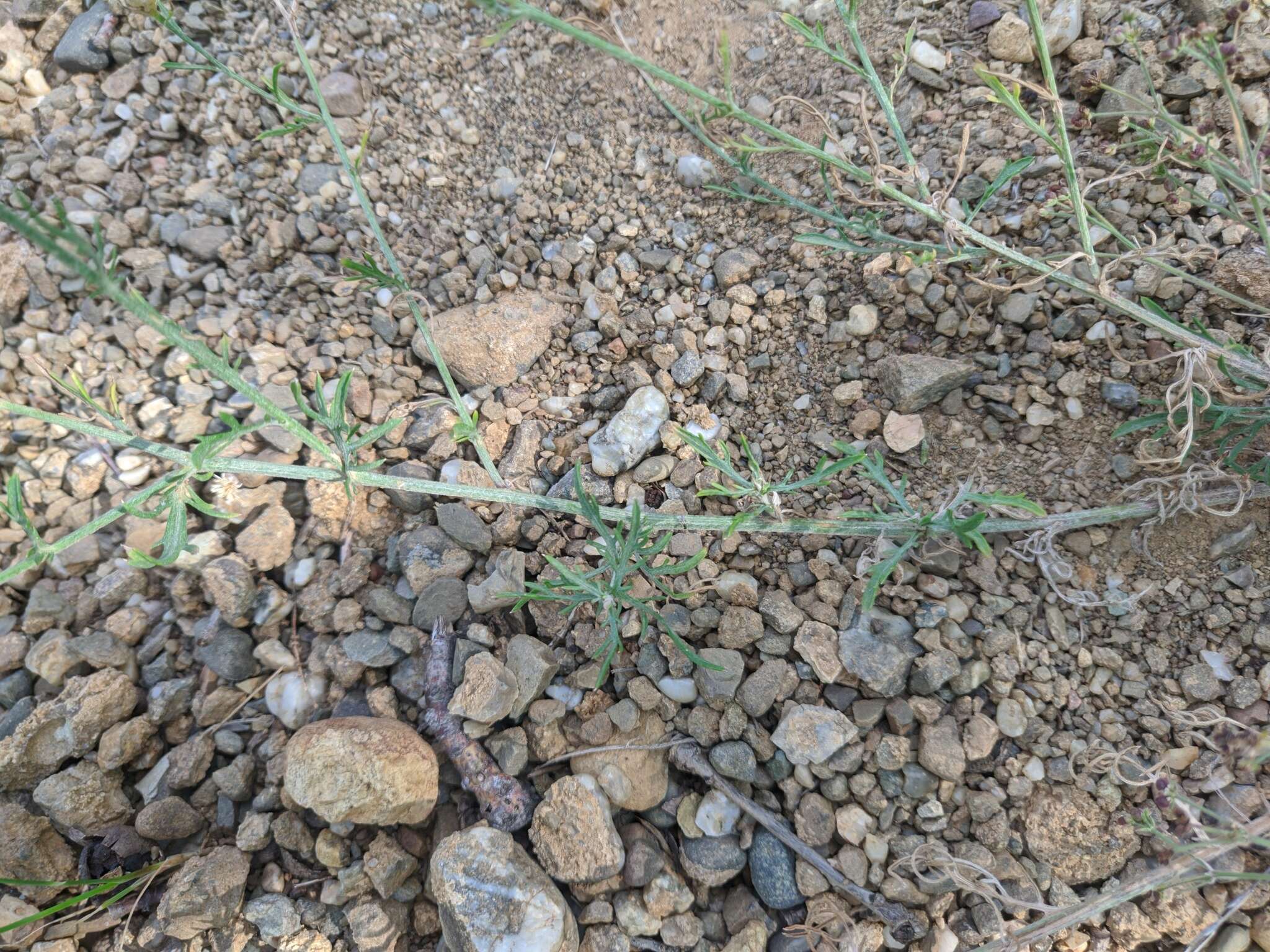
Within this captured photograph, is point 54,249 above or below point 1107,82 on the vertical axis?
above

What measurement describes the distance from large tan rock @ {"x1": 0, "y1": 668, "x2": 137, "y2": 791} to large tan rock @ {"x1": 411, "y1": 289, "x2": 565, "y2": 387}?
143cm

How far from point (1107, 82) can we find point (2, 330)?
389cm

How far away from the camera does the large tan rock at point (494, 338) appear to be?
2551 millimetres

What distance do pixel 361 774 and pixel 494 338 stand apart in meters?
1.39

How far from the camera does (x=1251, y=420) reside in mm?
1960

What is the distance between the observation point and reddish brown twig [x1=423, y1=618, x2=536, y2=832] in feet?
6.75

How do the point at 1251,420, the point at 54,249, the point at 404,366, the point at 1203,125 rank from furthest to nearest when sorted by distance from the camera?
the point at 404,366 → the point at 1251,420 → the point at 1203,125 → the point at 54,249

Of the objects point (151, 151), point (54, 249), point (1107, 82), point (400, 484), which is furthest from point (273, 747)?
point (1107, 82)

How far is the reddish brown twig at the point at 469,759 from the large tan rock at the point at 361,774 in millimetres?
81

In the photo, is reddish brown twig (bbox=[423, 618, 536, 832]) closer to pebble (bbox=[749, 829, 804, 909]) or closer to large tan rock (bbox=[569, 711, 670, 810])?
large tan rock (bbox=[569, 711, 670, 810])

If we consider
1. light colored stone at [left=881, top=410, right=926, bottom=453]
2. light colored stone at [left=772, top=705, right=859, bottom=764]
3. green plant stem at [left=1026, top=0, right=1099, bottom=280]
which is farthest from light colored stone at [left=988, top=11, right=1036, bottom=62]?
light colored stone at [left=772, top=705, right=859, bottom=764]

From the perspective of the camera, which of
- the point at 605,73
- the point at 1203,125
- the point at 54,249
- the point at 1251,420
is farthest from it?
the point at 605,73

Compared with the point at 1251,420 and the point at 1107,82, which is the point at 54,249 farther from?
the point at 1107,82

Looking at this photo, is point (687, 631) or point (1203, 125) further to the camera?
point (687, 631)
